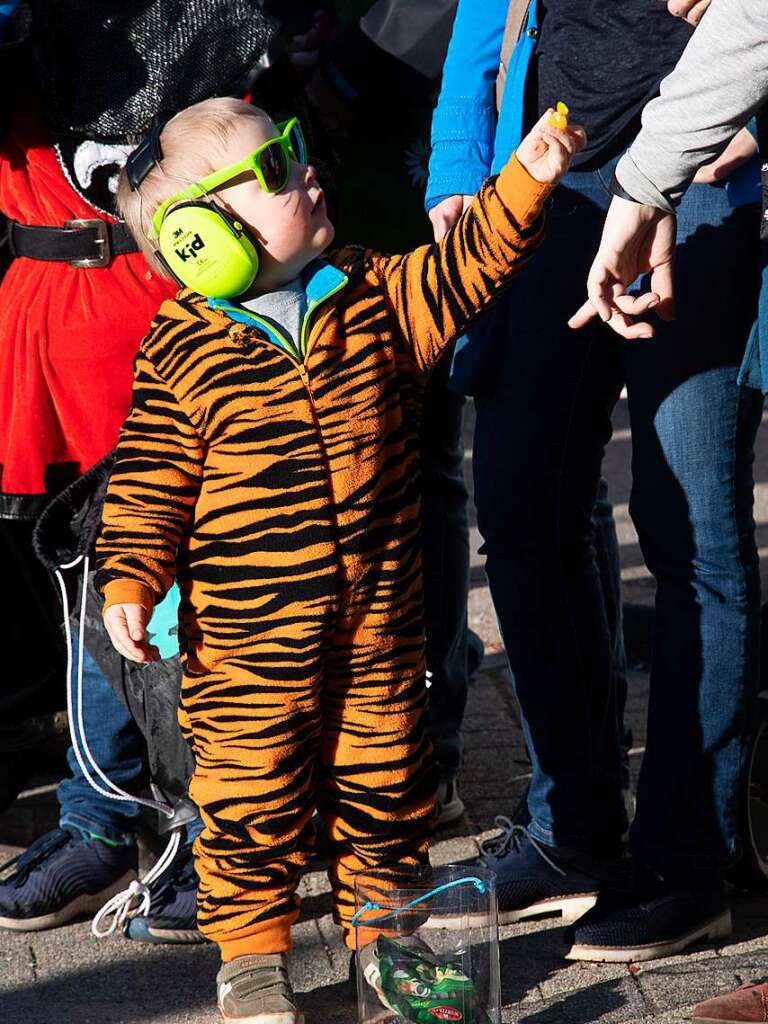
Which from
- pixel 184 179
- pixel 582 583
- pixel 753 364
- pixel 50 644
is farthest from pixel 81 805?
pixel 753 364

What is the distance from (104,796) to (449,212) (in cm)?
138

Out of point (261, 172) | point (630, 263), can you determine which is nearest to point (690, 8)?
point (630, 263)

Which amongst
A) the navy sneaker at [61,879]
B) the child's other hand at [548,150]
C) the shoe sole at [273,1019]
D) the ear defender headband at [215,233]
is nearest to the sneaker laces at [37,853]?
the navy sneaker at [61,879]

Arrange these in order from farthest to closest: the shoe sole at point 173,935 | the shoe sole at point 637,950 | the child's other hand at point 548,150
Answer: the shoe sole at point 173,935 < the shoe sole at point 637,950 < the child's other hand at point 548,150

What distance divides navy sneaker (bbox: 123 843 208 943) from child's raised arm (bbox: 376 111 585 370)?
118 centimetres

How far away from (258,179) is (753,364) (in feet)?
2.83

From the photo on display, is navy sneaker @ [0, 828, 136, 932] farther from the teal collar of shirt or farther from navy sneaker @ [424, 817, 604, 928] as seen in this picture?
the teal collar of shirt

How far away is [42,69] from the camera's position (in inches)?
108

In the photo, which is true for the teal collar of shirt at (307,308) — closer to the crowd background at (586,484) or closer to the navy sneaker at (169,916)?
the crowd background at (586,484)

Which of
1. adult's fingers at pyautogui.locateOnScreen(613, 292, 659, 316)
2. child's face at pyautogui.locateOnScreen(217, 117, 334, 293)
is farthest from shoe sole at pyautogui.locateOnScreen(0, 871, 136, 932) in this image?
adult's fingers at pyautogui.locateOnScreen(613, 292, 659, 316)

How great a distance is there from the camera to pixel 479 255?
243cm

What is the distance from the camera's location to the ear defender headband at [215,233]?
2369mm

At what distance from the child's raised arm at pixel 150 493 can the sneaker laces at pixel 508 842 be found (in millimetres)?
949

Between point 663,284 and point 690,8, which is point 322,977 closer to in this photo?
point 663,284
